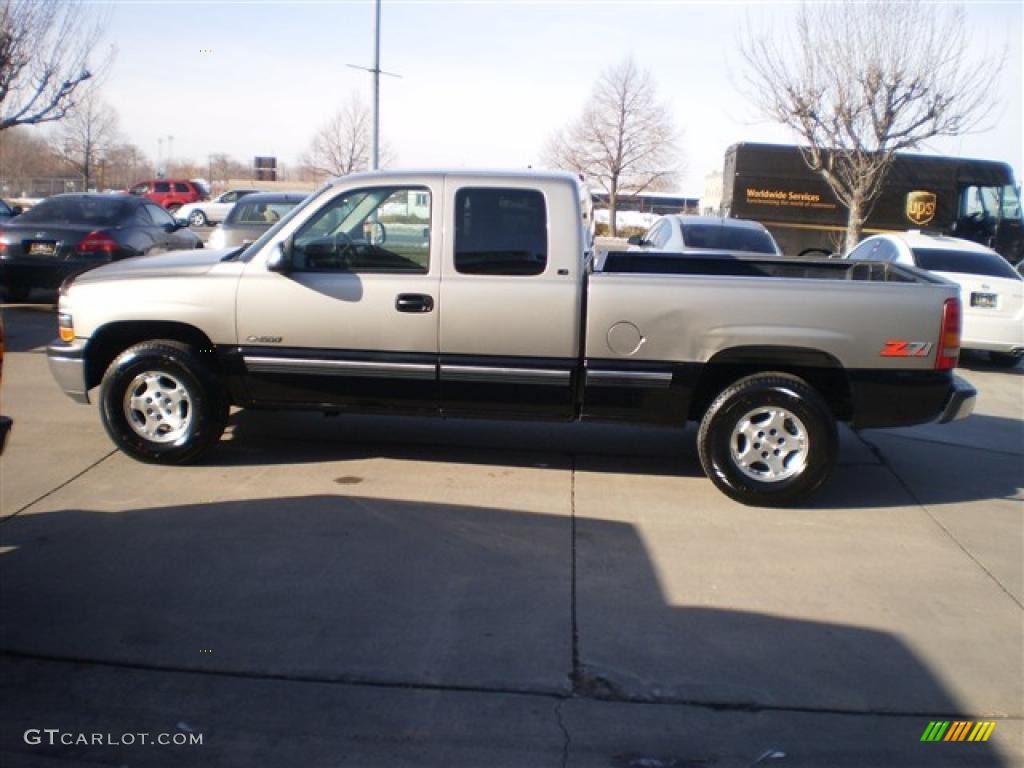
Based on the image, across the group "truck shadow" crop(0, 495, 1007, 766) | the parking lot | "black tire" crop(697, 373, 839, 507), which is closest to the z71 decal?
"black tire" crop(697, 373, 839, 507)

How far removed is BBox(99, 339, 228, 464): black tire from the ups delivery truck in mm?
16513

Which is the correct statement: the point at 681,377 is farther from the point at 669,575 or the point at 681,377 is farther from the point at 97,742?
the point at 97,742

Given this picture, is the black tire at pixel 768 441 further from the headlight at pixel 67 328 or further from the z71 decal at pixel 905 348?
the headlight at pixel 67 328

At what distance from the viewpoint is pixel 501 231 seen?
6391mm

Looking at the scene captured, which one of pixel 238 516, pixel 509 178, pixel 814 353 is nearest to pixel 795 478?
pixel 814 353

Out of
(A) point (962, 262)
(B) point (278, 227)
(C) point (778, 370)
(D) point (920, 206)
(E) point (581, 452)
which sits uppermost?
(D) point (920, 206)

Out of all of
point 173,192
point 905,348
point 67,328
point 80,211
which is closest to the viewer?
point 905,348

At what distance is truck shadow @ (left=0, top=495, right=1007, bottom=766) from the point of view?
3.78 meters

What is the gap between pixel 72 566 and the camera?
4992 mm

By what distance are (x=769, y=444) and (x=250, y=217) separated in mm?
10340

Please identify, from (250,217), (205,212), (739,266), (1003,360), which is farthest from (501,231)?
(205,212)

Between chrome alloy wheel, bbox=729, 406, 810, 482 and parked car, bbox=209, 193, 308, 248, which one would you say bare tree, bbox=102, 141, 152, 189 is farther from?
chrome alloy wheel, bbox=729, 406, 810, 482

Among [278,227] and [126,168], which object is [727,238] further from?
[126,168]

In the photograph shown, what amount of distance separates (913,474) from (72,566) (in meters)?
5.74
